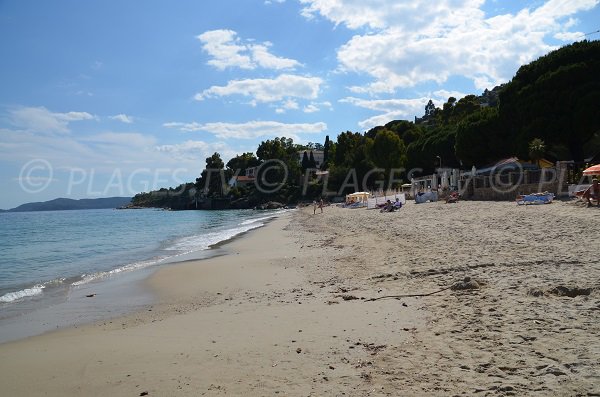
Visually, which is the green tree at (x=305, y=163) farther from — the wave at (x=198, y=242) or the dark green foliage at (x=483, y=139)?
the wave at (x=198, y=242)

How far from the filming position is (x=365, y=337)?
16.6 ft

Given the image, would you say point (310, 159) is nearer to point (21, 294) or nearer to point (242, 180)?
point (242, 180)

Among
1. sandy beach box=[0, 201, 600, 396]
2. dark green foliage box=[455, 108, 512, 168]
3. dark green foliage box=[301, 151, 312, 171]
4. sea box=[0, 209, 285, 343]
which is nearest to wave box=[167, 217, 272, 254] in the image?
sea box=[0, 209, 285, 343]

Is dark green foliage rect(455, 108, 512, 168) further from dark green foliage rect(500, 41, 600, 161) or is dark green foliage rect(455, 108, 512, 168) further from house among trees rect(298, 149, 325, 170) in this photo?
house among trees rect(298, 149, 325, 170)

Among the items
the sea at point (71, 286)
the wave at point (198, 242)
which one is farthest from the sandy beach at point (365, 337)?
the wave at point (198, 242)

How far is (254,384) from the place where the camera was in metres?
3.96

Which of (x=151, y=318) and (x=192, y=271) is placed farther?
(x=192, y=271)

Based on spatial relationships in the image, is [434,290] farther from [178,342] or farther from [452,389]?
[178,342]

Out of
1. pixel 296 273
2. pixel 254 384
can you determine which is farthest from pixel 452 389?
pixel 296 273

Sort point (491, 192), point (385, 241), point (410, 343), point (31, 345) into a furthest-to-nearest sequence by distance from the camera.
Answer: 1. point (491, 192)
2. point (385, 241)
3. point (31, 345)
4. point (410, 343)

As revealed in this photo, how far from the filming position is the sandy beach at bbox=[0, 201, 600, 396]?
3.77 m

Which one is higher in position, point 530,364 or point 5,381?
point 530,364

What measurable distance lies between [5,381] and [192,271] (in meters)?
8.20

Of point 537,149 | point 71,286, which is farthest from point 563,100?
point 71,286
